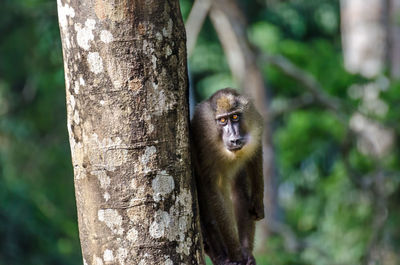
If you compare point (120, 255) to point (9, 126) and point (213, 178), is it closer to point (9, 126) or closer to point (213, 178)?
point (213, 178)

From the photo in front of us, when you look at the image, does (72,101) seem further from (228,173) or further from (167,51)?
(228,173)

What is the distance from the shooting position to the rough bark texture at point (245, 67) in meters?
10.3

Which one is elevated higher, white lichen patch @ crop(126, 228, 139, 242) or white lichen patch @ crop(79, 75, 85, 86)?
white lichen patch @ crop(79, 75, 85, 86)

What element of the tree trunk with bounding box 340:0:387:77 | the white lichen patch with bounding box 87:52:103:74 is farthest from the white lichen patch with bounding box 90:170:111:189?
the tree trunk with bounding box 340:0:387:77

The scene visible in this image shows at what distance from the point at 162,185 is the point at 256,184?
5.84 feet

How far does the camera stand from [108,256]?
3.04 m

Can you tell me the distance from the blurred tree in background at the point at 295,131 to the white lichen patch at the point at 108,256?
5970mm

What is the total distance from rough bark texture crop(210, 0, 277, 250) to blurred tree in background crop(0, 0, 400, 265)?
162mm

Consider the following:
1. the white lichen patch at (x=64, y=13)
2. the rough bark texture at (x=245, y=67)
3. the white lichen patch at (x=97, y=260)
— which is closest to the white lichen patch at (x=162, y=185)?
the white lichen patch at (x=97, y=260)

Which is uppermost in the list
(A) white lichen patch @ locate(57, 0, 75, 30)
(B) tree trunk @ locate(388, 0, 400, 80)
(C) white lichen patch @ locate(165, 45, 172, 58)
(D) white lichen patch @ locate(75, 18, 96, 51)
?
(B) tree trunk @ locate(388, 0, 400, 80)

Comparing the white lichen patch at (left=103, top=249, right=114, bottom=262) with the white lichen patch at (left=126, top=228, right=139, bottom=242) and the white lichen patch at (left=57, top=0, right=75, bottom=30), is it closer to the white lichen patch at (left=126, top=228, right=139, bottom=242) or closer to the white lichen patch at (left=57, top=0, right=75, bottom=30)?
the white lichen patch at (left=126, top=228, right=139, bottom=242)

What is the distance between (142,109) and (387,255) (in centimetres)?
811

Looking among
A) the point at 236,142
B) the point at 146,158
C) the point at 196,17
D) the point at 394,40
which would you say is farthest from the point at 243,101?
the point at 394,40

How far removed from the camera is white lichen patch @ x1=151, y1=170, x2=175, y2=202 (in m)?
3.06
